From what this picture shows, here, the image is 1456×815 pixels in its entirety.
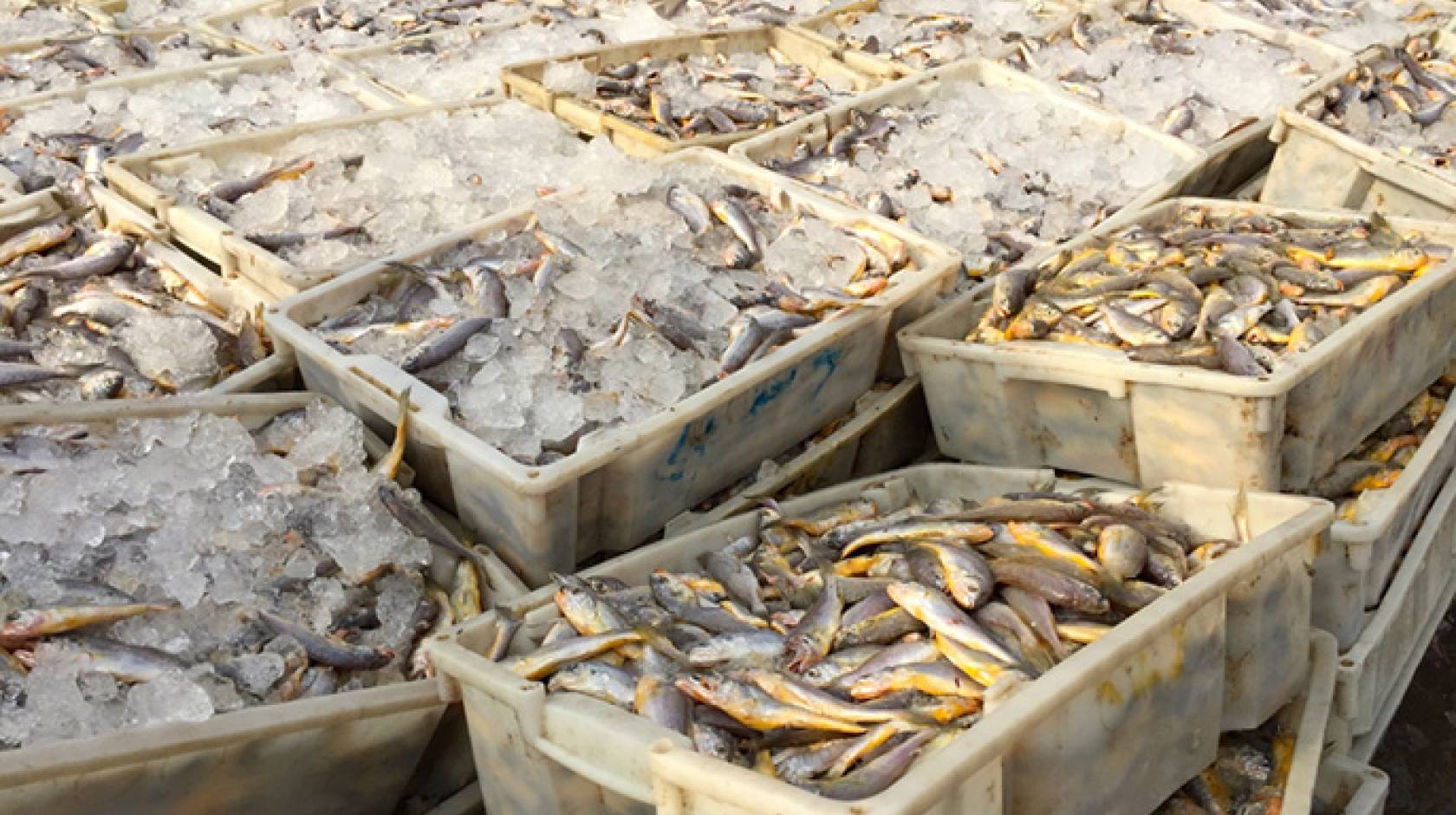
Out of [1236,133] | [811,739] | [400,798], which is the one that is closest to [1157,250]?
[1236,133]

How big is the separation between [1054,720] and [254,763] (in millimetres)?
1578

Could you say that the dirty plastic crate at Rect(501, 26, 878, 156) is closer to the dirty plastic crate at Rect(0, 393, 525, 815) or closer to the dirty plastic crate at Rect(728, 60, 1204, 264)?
the dirty plastic crate at Rect(728, 60, 1204, 264)

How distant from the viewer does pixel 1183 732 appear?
2.79m

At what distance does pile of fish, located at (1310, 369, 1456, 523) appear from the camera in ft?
12.2

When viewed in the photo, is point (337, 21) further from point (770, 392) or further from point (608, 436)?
point (608, 436)

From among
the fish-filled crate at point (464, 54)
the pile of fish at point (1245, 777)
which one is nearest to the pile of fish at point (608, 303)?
the pile of fish at point (1245, 777)

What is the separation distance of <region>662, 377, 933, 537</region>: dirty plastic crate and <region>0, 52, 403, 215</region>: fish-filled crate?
275 centimetres

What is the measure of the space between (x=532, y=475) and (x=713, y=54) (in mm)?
4064

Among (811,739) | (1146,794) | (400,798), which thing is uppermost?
(811,739)

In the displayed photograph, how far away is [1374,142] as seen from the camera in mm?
5656

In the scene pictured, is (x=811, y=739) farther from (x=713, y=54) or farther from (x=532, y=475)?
(x=713, y=54)

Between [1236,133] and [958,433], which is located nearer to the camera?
[958,433]

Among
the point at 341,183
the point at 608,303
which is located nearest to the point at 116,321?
the point at 341,183

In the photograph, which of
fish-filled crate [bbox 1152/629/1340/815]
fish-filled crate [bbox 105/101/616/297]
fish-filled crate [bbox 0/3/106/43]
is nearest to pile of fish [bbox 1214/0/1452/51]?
fish-filled crate [bbox 105/101/616/297]
